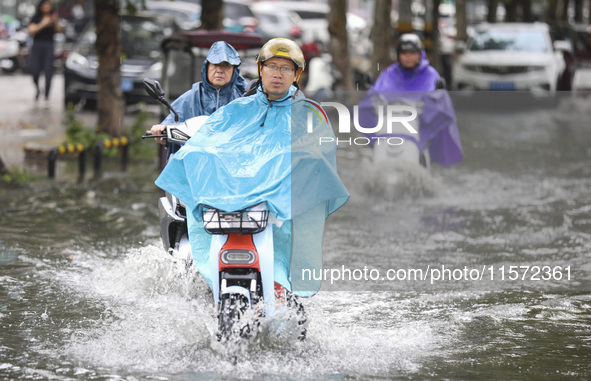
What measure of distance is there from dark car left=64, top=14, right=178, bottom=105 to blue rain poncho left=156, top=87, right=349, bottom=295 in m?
12.5

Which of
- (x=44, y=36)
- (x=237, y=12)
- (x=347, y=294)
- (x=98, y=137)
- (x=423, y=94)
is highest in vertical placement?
(x=237, y=12)

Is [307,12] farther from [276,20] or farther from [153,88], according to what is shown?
[153,88]

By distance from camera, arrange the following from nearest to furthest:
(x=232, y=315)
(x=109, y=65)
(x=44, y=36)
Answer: (x=232, y=315)
(x=109, y=65)
(x=44, y=36)

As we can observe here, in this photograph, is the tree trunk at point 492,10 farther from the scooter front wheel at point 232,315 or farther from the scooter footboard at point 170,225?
the scooter front wheel at point 232,315

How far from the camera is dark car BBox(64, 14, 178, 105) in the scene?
1841 cm

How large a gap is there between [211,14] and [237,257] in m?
11.4

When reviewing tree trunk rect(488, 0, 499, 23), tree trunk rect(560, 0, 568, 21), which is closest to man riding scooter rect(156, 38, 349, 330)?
tree trunk rect(488, 0, 499, 23)

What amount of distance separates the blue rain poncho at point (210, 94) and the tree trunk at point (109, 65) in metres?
6.18

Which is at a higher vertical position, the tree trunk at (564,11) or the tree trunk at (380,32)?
the tree trunk at (564,11)

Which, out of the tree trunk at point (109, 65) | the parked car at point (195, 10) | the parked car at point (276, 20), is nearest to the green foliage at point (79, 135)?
the tree trunk at point (109, 65)

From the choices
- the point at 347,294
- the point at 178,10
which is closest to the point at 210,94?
the point at 347,294

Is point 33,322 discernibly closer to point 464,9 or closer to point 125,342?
point 125,342

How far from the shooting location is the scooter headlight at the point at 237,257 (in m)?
5.33

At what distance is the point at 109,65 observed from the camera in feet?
43.8
